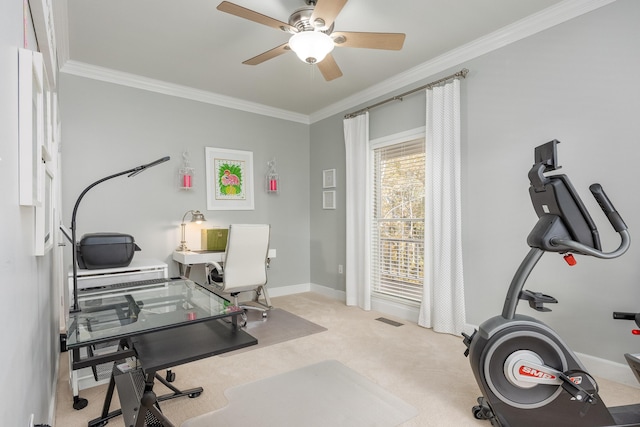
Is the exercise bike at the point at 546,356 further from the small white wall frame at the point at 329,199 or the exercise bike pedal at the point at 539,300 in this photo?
the small white wall frame at the point at 329,199

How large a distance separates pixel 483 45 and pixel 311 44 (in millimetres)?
1719

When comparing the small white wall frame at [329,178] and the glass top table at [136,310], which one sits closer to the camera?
the glass top table at [136,310]

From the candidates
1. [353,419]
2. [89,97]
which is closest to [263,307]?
[353,419]

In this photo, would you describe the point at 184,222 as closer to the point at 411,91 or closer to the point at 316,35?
the point at 316,35

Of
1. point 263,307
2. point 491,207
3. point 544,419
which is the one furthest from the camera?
point 263,307

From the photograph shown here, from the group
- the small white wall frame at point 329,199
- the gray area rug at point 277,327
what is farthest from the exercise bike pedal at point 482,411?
the small white wall frame at point 329,199

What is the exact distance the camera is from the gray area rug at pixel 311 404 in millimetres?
1938

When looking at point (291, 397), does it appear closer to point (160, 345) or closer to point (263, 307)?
point (160, 345)

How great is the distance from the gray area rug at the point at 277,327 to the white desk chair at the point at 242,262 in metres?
0.13

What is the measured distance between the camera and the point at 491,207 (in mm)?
3047

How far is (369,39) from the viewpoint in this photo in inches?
94.9

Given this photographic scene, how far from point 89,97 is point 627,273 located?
4814mm

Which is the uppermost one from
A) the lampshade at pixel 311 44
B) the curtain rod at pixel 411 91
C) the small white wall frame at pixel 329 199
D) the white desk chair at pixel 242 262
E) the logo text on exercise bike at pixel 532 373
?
the curtain rod at pixel 411 91

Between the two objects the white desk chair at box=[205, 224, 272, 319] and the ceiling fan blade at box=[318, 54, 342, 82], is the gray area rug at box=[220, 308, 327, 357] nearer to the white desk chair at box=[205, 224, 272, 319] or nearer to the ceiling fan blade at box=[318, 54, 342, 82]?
the white desk chair at box=[205, 224, 272, 319]
